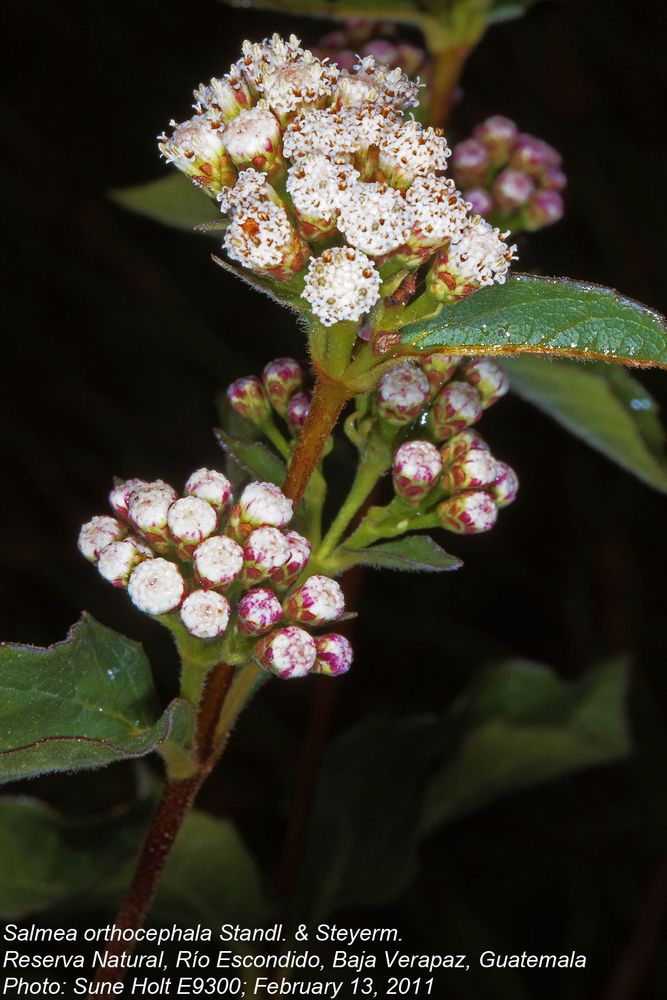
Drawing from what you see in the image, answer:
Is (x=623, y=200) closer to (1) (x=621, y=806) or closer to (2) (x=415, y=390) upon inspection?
(1) (x=621, y=806)

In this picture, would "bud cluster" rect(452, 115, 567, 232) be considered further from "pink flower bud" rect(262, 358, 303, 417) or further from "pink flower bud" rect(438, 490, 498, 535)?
"pink flower bud" rect(438, 490, 498, 535)

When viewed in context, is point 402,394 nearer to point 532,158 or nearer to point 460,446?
point 460,446

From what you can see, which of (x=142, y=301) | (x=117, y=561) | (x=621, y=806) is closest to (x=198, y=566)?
(x=117, y=561)

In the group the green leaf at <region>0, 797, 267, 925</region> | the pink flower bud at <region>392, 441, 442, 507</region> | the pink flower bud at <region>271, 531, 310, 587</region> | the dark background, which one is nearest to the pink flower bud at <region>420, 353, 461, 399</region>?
the pink flower bud at <region>392, 441, 442, 507</region>

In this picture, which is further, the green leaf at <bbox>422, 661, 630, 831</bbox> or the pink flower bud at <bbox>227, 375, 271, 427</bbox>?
the green leaf at <bbox>422, 661, 630, 831</bbox>

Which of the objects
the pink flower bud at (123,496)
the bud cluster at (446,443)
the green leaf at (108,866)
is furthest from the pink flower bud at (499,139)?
the green leaf at (108,866)

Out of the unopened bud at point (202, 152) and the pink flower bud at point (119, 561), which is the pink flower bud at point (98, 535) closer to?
the pink flower bud at point (119, 561)
